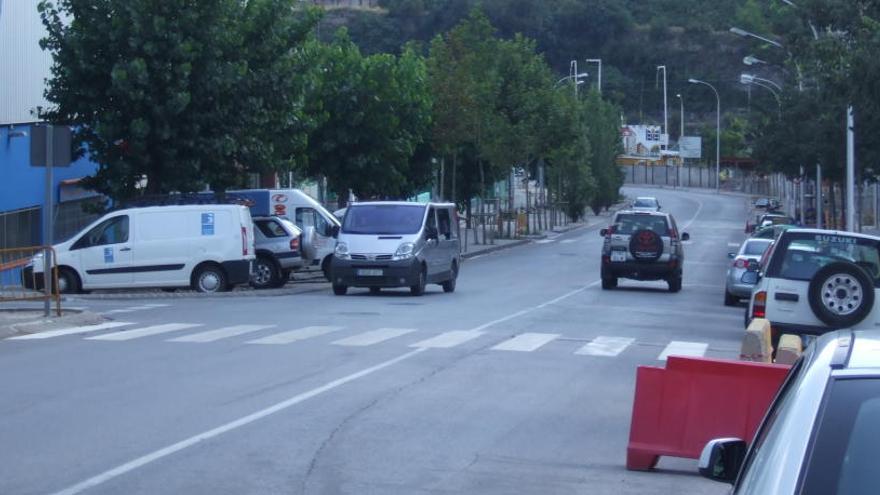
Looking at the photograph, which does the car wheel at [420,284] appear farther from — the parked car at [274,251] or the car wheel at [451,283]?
the parked car at [274,251]

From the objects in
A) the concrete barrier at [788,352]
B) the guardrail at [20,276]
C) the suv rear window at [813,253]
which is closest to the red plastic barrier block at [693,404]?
the concrete barrier at [788,352]

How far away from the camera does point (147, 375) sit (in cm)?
1430

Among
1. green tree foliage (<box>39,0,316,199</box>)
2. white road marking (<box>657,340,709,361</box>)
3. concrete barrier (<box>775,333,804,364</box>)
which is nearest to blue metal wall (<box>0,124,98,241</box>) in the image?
green tree foliage (<box>39,0,316,199</box>)

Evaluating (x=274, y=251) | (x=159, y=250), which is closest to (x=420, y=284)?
(x=274, y=251)

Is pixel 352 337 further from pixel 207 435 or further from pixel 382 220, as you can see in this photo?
pixel 382 220

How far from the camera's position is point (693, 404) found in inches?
397

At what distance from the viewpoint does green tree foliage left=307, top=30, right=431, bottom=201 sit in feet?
146

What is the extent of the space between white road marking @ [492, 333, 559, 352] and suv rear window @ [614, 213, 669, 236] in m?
12.8

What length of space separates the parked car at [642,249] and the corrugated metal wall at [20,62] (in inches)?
637

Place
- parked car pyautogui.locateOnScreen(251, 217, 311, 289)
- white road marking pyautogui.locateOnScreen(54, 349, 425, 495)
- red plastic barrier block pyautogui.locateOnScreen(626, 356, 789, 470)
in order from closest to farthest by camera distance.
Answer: white road marking pyautogui.locateOnScreen(54, 349, 425, 495) < red plastic barrier block pyautogui.locateOnScreen(626, 356, 789, 470) < parked car pyautogui.locateOnScreen(251, 217, 311, 289)

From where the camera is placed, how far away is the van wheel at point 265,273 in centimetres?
3200

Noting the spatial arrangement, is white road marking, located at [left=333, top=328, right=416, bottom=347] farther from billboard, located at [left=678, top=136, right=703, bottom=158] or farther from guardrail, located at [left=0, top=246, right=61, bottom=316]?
billboard, located at [left=678, top=136, right=703, bottom=158]

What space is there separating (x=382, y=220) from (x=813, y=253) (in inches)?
534

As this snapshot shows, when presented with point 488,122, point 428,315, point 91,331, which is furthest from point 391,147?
point 91,331
